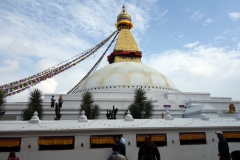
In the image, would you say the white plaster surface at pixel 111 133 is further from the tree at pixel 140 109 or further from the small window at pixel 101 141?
the tree at pixel 140 109

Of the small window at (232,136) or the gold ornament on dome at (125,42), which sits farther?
the gold ornament on dome at (125,42)

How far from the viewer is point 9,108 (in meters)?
17.2

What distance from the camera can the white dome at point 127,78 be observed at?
2459cm

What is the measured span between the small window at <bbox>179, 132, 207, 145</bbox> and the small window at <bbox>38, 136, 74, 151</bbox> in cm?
472

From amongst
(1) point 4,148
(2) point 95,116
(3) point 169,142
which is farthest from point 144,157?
(2) point 95,116

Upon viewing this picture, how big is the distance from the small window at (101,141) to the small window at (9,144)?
2826mm

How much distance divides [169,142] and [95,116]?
23.4 ft

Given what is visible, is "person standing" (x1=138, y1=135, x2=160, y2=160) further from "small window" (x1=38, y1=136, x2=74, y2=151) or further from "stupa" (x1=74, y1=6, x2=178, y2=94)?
"stupa" (x1=74, y1=6, x2=178, y2=94)

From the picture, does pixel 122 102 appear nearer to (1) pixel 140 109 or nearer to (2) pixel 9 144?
(1) pixel 140 109

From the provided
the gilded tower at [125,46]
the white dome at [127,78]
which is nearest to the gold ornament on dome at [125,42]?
the gilded tower at [125,46]

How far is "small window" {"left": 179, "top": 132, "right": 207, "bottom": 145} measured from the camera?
905 centimetres

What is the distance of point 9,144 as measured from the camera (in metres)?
7.89

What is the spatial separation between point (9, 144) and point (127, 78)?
1801 centimetres

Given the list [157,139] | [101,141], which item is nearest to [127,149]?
[101,141]
